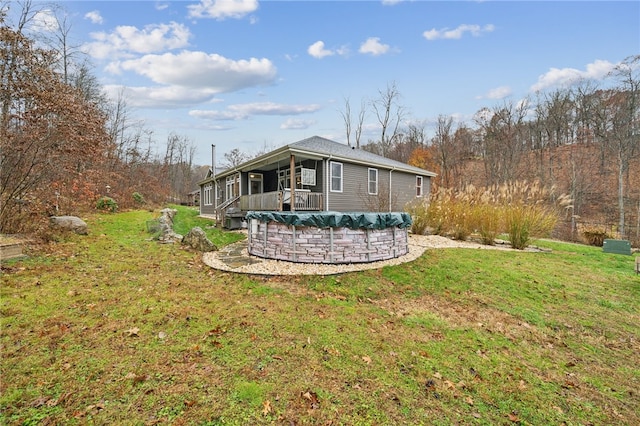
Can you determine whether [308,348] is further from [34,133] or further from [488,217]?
[488,217]

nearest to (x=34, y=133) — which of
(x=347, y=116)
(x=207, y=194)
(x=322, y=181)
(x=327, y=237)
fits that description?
(x=327, y=237)

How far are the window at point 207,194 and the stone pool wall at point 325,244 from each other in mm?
17706

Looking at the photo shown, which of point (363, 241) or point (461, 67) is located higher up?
point (461, 67)

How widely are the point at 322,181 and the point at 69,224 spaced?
876cm

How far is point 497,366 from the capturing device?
2697 mm

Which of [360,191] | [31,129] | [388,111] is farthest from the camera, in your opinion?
[388,111]

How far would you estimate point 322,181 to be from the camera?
471 inches

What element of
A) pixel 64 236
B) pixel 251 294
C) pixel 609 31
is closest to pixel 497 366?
pixel 251 294

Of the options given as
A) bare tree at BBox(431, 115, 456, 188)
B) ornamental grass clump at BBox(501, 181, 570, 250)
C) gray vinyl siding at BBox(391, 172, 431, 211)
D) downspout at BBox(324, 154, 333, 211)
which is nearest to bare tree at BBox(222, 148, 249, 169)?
bare tree at BBox(431, 115, 456, 188)

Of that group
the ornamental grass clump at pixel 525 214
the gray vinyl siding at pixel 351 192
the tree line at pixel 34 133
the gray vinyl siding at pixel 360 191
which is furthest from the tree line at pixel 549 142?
the tree line at pixel 34 133

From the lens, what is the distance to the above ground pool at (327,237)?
5910 mm

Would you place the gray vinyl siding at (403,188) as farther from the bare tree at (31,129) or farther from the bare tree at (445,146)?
the bare tree at (31,129)

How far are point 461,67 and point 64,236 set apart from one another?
49.4 ft

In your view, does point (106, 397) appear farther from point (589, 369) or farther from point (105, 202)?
point (105, 202)
